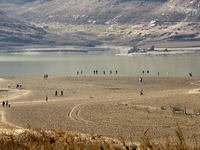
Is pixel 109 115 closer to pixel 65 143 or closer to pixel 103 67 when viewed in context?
pixel 65 143

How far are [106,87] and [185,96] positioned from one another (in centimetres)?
1682

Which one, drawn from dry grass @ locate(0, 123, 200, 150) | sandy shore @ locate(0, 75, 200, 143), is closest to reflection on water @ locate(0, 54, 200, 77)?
sandy shore @ locate(0, 75, 200, 143)

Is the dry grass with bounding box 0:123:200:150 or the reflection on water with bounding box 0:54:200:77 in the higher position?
the reflection on water with bounding box 0:54:200:77

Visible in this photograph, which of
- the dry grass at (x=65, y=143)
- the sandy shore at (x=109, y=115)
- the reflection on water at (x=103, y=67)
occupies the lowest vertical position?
the sandy shore at (x=109, y=115)

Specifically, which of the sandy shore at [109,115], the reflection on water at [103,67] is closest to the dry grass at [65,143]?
the sandy shore at [109,115]

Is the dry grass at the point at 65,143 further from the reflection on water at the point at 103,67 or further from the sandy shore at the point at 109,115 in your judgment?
the reflection on water at the point at 103,67

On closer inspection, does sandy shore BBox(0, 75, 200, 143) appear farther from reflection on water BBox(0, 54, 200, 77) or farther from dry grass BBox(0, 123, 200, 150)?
reflection on water BBox(0, 54, 200, 77)

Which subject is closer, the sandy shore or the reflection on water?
the sandy shore

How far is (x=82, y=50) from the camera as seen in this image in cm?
18925

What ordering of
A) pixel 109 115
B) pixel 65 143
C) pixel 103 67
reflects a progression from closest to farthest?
1. pixel 65 143
2. pixel 109 115
3. pixel 103 67

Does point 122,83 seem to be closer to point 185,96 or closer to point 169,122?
point 185,96

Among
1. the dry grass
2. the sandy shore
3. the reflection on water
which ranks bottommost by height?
the sandy shore

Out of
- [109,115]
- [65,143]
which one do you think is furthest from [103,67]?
[65,143]

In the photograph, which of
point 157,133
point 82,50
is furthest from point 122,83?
point 82,50
